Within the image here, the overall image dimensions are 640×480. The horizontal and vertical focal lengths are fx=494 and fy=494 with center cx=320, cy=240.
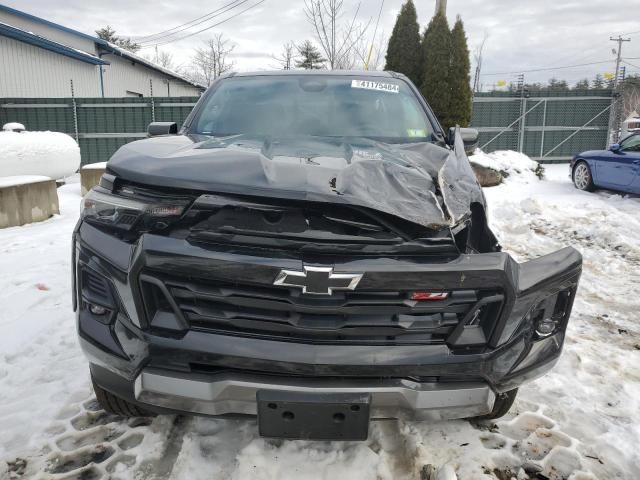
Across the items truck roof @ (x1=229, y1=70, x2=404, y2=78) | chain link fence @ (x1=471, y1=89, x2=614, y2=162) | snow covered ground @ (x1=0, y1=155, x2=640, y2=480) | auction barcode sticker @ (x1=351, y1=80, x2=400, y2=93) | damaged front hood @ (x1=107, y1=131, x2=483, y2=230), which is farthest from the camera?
chain link fence @ (x1=471, y1=89, x2=614, y2=162)

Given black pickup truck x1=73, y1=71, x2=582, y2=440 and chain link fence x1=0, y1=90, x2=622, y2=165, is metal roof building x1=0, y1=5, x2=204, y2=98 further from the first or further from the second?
black pickup truck x1=73, y1=71, x2=582, y2=440

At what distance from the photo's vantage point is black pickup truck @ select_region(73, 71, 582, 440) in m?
1.71

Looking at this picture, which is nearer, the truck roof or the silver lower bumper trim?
the silver lower bumper trim

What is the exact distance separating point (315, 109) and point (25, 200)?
542cm

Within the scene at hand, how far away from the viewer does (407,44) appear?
13.3m

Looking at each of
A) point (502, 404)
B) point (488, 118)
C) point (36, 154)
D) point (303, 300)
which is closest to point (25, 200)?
point (36, 154)

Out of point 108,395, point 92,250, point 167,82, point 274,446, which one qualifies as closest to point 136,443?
point 108,395

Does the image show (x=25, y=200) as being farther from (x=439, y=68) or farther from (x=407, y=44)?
(x=407, y=44)

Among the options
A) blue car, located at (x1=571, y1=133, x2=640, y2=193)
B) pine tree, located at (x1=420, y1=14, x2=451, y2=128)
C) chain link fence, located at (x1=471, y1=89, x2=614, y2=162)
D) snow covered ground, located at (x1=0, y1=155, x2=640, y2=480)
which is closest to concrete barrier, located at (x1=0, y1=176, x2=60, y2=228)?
snow covered ground, located at (x1=0, y1=155, x2=640, y2=480)

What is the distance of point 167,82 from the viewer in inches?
1129

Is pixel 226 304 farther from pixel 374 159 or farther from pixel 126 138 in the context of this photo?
pixel 126 138

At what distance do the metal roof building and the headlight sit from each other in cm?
1642

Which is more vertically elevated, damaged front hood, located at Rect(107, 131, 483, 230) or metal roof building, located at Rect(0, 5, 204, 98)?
metal roof building, located at Rect(0, 5, 204, 98)

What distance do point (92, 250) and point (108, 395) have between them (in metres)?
0.74
